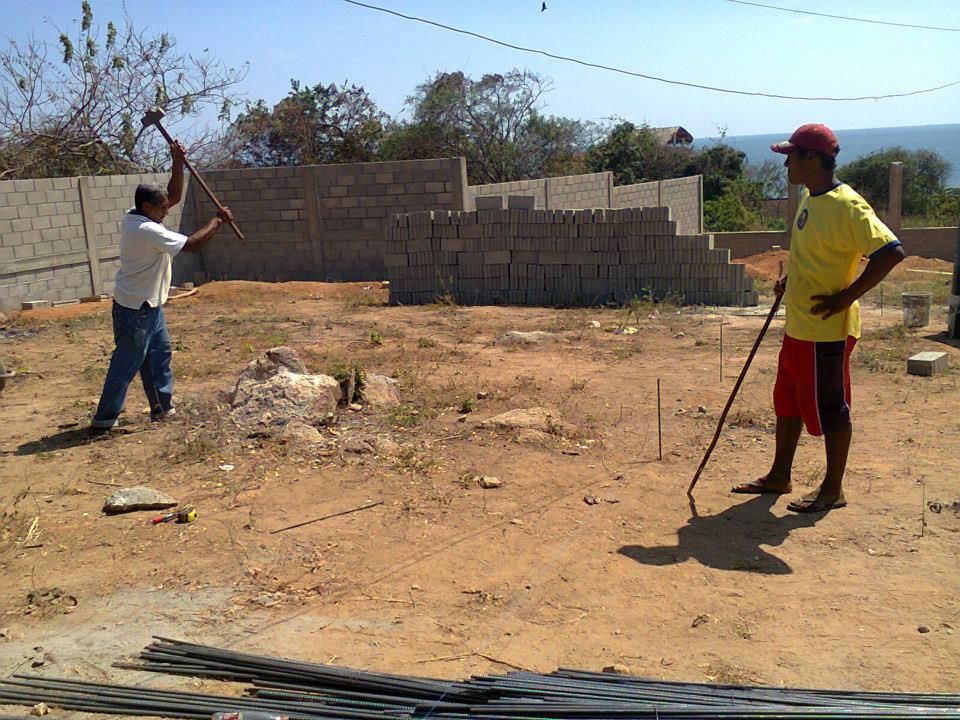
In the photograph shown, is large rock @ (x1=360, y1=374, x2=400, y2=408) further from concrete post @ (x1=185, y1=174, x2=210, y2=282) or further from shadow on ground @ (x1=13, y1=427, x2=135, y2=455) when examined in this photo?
concrete post @ (x1=185, y1=174, x2=210, y2=282)

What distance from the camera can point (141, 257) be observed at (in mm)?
5707

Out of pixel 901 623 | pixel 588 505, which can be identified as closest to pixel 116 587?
pixel 588 505

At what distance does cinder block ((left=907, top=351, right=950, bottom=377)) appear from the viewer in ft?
22.6

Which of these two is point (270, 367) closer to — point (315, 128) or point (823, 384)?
point (823, 384)

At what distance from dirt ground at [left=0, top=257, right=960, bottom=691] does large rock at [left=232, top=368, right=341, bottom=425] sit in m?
0.16

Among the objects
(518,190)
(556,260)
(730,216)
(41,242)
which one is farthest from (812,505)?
(730,216)

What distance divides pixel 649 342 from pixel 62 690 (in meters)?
6.83

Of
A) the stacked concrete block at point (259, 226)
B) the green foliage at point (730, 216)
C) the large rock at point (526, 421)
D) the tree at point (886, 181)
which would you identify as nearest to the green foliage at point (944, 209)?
the tree at point (886, 181)

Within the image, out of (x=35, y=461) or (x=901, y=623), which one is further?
(x=35, y=461)

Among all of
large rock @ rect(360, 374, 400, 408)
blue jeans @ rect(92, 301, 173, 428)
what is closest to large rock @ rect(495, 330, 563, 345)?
large rock @ rect(360, 374, 400, 408)

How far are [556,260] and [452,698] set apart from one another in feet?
31.9

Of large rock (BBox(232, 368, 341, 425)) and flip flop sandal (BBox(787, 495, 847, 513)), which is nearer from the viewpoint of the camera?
flip flop sandal (BBox(787, 495, 847, 513))

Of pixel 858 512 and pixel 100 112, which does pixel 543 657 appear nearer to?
pixel 858 512

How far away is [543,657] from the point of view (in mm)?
3080
